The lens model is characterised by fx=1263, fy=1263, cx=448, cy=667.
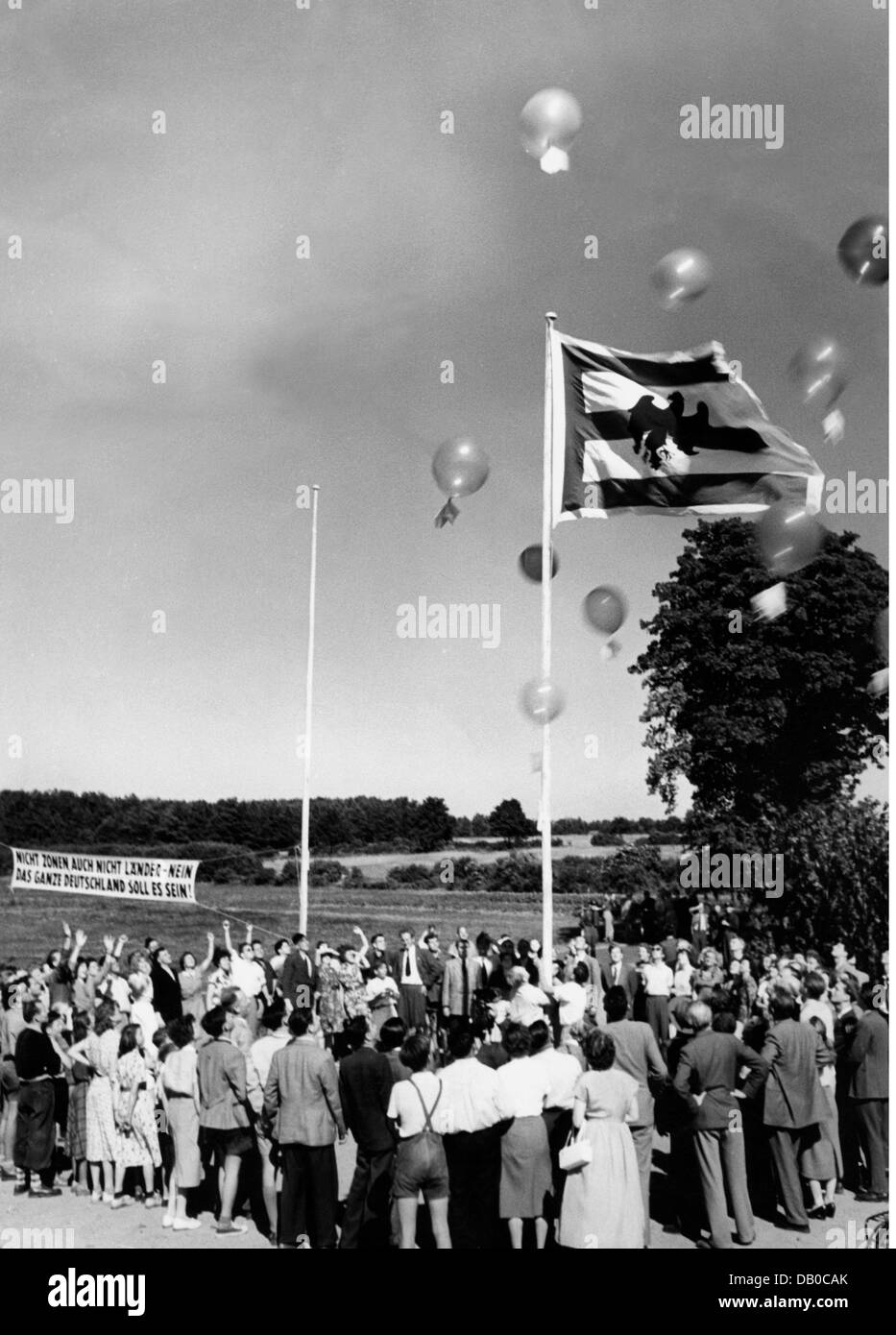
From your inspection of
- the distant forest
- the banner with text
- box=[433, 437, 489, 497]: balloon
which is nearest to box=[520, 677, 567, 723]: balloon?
A: box=[433, 437, 489, 497]: balloon

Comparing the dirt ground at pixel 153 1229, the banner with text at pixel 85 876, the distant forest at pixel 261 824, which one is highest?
the distant forest at pixel 261 824

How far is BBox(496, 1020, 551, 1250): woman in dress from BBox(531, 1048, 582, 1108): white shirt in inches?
10.7

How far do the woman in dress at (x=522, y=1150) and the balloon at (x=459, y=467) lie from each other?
7849 millimetres

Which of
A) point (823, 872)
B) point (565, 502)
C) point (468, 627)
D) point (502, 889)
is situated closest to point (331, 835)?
point (502, 889)

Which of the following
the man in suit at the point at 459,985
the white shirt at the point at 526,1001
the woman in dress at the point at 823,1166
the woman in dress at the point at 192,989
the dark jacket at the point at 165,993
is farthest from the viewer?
the man in suit at the point at 459,985

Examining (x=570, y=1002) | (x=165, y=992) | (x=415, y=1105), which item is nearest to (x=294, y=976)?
(x=165, y=992)

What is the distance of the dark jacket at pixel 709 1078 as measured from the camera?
8188mm

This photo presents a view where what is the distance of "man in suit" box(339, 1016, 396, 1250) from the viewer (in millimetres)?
7891

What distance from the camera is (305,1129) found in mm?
7898

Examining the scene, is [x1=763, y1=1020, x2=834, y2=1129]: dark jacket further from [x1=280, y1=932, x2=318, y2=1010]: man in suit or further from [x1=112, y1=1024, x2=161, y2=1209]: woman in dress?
[x1=280, y1=932, x2=318, y2=1010]: man in suit

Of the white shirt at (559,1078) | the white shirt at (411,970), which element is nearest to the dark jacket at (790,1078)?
the white shirt at (559,1078)

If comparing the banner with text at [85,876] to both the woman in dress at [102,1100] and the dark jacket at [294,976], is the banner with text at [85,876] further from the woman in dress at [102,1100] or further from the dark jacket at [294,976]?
the woman in dress at [102,1100]

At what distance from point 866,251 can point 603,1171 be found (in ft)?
28.0
